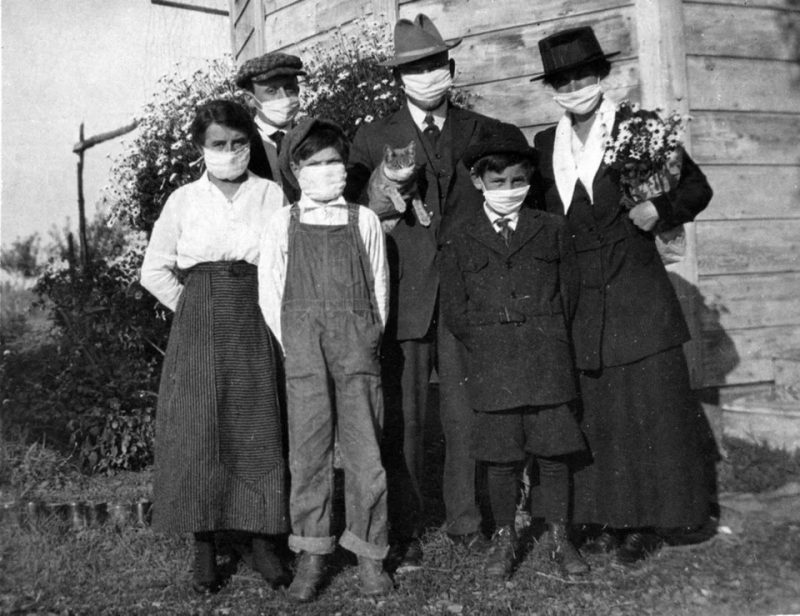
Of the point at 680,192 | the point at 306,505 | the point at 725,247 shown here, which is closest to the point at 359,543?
the point at 306,505

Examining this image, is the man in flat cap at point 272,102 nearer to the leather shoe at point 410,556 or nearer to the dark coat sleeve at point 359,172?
the dark coat sleeve at point 359,172

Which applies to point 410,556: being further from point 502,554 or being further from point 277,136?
point 277,136

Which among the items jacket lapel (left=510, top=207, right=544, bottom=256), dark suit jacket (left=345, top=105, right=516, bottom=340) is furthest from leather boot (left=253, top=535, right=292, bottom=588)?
jacket lapel (left=510, top=207, right=544, bottom=256)

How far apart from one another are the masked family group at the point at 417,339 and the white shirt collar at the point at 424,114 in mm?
45

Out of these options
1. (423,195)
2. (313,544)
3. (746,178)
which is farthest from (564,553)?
(746,178)

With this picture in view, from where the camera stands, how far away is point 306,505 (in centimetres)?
365

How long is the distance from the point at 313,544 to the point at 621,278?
1836 mm

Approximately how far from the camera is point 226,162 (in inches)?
148

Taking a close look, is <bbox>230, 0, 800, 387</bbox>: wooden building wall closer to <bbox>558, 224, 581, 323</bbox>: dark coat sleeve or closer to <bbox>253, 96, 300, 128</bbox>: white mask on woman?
<bbox>558, 224, 581, 323</bbox>: dark coat sleeve

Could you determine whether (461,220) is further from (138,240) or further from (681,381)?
(138,240)

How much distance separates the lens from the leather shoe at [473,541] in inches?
161

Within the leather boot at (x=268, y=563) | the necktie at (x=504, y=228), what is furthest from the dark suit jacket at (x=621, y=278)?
the leather boot at (x=268, y=563)

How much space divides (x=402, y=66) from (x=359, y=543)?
89.6 inches

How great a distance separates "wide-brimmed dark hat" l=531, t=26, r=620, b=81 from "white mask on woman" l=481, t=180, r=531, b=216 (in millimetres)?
606
